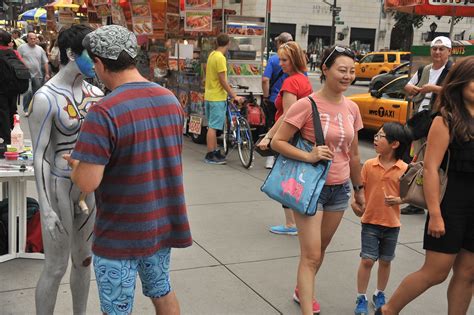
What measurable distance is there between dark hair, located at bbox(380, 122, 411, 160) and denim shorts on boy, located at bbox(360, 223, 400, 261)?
0.49 metres

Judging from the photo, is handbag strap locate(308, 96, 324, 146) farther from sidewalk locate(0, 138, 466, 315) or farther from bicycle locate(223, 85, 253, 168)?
bicycle locate(223, 85, 253, 168)

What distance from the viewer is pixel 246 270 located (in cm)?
444

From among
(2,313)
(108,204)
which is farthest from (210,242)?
(108,204)

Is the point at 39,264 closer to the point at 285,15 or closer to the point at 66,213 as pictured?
the point at 66,213

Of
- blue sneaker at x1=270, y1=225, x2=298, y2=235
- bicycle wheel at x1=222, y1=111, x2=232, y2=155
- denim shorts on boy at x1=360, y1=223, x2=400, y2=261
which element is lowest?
blue sneaker at x1=270, y1=225, x2=298, y2=235

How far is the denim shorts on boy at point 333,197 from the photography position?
3.34 meters

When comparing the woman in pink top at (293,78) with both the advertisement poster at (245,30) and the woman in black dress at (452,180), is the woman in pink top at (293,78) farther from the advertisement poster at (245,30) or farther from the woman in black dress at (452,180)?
the advertisement poster at (245,30)

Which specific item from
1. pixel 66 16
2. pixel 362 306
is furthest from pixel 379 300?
pixel 66 16

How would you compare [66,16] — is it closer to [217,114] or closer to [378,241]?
[217,114]

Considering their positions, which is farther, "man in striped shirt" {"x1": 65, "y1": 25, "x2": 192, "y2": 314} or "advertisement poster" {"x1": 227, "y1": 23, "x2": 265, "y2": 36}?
"advertisement poster" {"x1": 227, "y1": 23, "x2": 265, "y2": 36}

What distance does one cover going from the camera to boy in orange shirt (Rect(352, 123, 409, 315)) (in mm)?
3660

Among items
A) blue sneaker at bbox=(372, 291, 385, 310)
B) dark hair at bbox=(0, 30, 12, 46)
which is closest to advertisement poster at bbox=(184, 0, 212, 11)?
dark hair at bbox=(0, 30, 12, 46)

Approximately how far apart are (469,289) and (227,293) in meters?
1.65

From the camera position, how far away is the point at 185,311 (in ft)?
12.1
